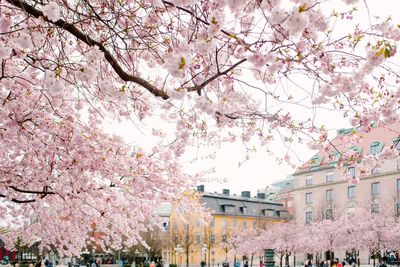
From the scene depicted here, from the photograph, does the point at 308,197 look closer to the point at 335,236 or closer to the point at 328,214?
the point at 328,214

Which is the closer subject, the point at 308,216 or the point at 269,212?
the point at 308,216

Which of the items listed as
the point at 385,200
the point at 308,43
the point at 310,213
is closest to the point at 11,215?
the point at 308,43

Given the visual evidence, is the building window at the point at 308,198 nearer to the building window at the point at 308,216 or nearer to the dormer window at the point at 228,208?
the building window at the point at 308,216

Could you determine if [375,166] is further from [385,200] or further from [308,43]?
[385,200]

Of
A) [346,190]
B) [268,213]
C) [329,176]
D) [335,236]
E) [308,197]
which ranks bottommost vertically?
[335,236]

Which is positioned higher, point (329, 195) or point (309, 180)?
point (309, 180)

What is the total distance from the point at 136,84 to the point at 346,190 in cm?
5163

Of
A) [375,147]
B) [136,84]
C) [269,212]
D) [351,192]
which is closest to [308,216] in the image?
[351,192]

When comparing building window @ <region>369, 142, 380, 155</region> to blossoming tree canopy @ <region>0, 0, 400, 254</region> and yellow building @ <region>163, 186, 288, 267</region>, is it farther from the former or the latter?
blossoming tree canopy @ <region>0, 0, 400, 254</region>

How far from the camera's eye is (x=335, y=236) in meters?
46.1

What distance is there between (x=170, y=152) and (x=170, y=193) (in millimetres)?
944

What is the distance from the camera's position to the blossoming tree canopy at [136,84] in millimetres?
5223

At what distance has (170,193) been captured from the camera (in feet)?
35.3

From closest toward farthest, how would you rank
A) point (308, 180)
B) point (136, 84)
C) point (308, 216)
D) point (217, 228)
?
1. point (136, 84)
2. point (308, 216)
3. point (308, 180)
4. point (217, 228)
